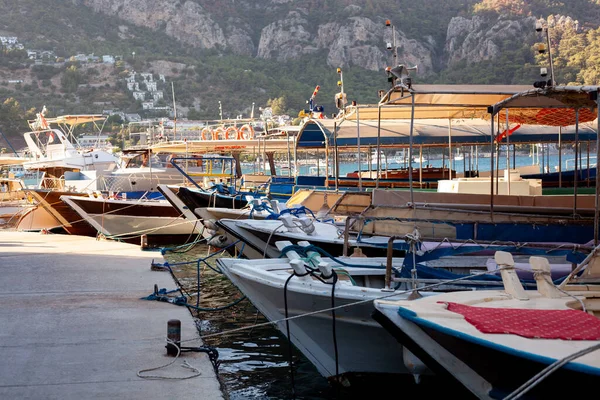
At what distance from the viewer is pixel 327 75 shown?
9750 centimetres

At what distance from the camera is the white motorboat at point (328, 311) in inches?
259

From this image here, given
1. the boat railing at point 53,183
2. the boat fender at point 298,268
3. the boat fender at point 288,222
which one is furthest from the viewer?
the boat railing at point 53,183

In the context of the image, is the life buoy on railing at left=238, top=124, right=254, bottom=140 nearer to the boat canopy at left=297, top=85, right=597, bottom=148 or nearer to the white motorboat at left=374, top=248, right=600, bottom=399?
the boat canopy at left=297, top=85, right=597, bottom=148

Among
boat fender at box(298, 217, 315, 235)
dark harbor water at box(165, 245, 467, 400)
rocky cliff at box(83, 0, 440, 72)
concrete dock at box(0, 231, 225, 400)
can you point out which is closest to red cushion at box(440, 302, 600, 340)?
dark harbor water at box(165, 245, 467, 400)

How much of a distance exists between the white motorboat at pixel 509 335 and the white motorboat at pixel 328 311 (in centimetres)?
86

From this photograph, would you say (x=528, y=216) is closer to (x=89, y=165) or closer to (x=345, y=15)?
(x=89, y=165)

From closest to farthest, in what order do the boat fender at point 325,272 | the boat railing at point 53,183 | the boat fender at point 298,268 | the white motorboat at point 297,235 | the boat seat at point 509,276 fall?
the boat seat at point 509,276 < the boat fender at point 325,272 < the boat fender at point 298,268 < the white motorboat at point 297,235 < the boat railing at point 53,183

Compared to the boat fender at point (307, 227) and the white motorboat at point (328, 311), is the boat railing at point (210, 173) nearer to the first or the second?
the boat fender at point (307, 227)

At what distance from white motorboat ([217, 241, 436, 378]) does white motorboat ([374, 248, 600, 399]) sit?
2.83 ft

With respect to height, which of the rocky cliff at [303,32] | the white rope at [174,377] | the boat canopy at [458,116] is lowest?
the white rope at [174,377]

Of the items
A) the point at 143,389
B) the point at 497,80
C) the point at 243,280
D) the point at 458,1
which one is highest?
the point at 458,1

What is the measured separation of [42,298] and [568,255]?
6813mm

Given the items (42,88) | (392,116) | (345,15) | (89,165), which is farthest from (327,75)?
(392,116)

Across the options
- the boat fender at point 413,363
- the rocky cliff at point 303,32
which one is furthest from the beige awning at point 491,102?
the rocky cliff at point 303,32
